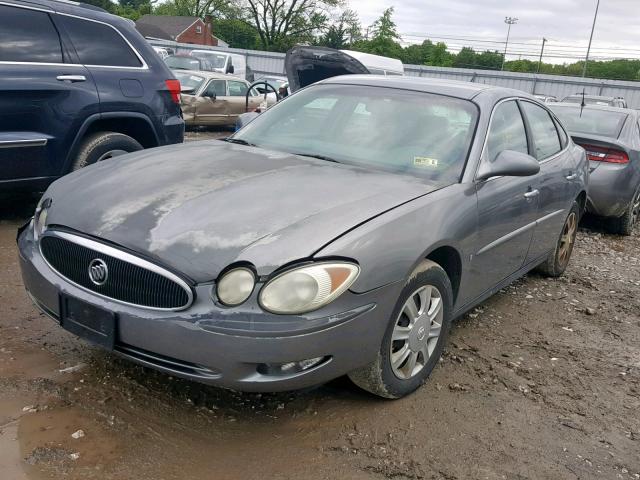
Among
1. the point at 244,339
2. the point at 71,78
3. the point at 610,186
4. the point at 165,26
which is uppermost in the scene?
the point at 165,26

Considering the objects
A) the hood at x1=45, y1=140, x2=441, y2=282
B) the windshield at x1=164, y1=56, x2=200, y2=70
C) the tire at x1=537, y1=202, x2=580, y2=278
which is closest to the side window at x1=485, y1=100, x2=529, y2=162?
the hood at x1=45, y1=140, x2=441, y2=282

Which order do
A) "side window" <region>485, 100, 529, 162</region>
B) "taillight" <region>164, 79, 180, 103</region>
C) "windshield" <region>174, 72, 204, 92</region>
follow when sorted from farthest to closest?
"windshield" <region>174, 72, 204, 92</region>, "taillight" <region>164, 79, 180, 103</region>, "side window" <region>485, 100, 529, 162</region>

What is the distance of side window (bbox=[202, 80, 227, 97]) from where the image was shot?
14.0 metres

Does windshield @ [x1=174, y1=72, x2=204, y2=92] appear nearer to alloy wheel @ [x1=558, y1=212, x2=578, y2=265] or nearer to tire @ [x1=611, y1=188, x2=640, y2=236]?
tire @ [x1=611, y1=188, x2=640, y2=236]

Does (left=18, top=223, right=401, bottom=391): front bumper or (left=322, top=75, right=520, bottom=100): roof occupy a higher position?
(left=322, top=75, right=520, bottom=100): roof

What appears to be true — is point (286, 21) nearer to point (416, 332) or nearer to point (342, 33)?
point (342, 33)

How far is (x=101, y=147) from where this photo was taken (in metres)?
5.27

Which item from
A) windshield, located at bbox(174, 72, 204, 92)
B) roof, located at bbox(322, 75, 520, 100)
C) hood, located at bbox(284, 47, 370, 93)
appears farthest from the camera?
windshield, located at bbox(174, 72, 204, 92)

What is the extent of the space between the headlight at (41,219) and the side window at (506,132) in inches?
95.9

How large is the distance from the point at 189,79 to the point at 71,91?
9637 mm

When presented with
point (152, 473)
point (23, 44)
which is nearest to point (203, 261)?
point (152, 473)

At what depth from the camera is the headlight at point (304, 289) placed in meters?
2.35

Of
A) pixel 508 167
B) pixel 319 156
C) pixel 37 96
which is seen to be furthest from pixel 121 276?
pixel 37 96

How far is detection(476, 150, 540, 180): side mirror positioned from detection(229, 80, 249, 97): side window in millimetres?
12237
